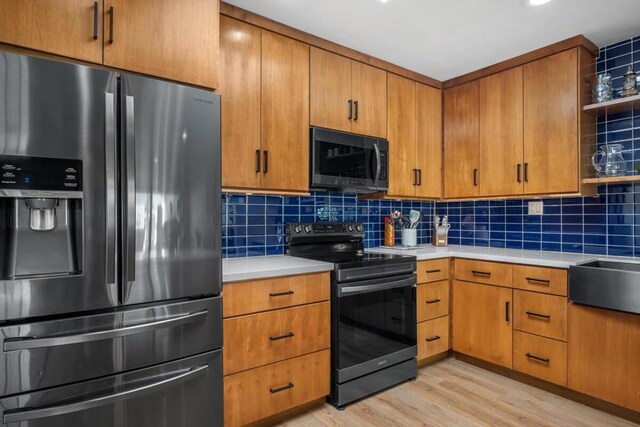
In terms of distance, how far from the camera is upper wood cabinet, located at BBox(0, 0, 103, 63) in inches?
50.4

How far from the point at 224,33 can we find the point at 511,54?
6.91 ft

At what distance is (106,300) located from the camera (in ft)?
4.48

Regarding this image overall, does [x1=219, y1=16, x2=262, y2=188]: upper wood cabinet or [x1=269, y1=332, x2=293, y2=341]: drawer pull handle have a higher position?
[x1=219, y1=16, x2=262, y2=188]: upper wood cabinet

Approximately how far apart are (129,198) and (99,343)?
1.77ft

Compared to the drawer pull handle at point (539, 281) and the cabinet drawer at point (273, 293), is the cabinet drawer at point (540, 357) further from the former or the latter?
the cabinet drawer at point (273, 293)

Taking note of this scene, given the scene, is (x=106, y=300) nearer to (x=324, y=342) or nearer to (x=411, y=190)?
(x=324, y=342)

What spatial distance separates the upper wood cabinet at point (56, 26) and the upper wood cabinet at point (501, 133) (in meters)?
2.73

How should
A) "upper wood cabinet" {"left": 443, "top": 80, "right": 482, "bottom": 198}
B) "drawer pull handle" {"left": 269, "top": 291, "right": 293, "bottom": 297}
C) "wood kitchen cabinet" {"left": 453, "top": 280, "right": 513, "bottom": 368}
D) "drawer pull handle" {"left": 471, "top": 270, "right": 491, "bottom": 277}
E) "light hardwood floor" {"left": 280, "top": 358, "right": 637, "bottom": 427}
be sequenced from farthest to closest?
"upper wood cabinet" {"left": 443, "top": 80, "right": 482, "bottom": 198} → "drawer pull handle" {"left": 471, "top": 270, "right": 491, "bottom": 277} → "wood kitchen cabinet" {"left": 453, "top": 280, "right": 513, "bottom": 368} → "light hardwood floor" {"left": 280, "top": 358, "right": 637, "bottom": 427} → "drawer pull handle" {"left": 269, "top": 291, "right": 293, "bottom": 297}

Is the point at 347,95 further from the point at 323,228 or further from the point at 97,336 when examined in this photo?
the point at 97,336

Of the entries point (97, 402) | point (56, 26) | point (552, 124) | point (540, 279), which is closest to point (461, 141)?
point (552, 124)

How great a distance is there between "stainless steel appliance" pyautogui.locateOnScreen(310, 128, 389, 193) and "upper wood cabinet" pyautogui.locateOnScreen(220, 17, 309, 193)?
0.08 metres

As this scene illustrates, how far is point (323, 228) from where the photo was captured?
Answer: 9.09ft

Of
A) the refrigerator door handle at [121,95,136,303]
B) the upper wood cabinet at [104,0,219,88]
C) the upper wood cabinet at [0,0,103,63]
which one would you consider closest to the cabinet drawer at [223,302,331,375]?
the refrigerator door handle at [121,95,136,303]

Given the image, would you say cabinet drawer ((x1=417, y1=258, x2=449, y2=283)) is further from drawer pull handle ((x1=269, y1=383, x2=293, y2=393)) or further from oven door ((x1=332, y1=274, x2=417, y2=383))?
drawer pull handle ((x1=269, y1=383, x2=293, y2=393))
